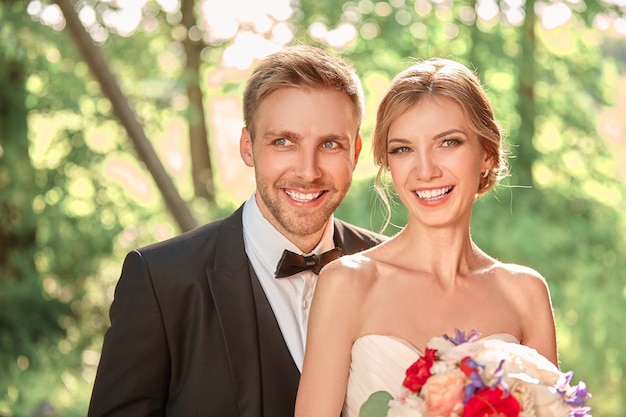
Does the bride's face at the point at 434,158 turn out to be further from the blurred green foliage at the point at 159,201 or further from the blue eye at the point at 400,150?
the blurred green foliage at the point at 159,201

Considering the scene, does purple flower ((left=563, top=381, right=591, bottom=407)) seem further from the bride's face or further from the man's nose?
the man's nose

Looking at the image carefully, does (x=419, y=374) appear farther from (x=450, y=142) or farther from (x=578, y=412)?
(x=450, y=142)

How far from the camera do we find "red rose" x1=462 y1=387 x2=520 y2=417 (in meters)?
2.30

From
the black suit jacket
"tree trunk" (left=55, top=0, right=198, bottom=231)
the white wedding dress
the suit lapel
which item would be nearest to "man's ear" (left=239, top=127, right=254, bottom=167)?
the suit lapel

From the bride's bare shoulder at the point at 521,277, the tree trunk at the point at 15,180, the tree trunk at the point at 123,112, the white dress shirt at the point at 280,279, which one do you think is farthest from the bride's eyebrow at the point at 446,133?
the tree trunk at the point at 15,180

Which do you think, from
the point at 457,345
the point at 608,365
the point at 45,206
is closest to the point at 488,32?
the point at 608,365

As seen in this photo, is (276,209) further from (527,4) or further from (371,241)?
(527,4)

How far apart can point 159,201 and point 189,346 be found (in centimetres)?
755

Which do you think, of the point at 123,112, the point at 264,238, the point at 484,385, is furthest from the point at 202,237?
the point at 123,112

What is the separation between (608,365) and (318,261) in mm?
7361

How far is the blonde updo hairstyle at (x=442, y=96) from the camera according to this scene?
2936mm

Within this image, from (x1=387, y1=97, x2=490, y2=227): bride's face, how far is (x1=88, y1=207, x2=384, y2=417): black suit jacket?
0.78 metres

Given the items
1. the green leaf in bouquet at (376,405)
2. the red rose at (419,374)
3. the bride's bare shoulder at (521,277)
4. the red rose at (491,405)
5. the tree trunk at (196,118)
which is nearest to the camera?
the red rose at (491,405)

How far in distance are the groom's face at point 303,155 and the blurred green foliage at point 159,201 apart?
17.7ft
